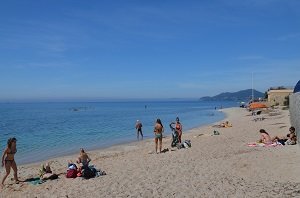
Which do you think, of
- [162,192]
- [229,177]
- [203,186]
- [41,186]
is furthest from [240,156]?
[41,186]

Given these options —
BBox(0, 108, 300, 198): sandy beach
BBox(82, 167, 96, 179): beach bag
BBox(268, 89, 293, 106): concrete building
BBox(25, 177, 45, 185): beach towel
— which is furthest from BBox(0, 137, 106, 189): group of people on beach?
BBox(268, 89, 293, 106): concrete building

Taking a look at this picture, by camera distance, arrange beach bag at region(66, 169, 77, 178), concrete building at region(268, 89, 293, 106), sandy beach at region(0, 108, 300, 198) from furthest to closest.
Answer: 1. concrete building at region(268, 89, 293, 106)
2. beach bag at region(66, 169, 77, 178)
3. sandy beach at region(0, 108, 300, 198)

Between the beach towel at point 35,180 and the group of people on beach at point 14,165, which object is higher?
the group of people on beach at point 14,165

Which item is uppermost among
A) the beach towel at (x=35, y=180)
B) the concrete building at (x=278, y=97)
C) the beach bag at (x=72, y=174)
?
the concrete building at (x=278, y=97)

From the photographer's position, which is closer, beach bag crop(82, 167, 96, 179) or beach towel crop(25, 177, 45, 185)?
beach towel crop(25, 177, 45, 185)

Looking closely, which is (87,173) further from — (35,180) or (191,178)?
(191,178)

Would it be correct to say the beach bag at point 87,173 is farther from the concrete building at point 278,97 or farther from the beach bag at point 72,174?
the concrete building at point 278,97

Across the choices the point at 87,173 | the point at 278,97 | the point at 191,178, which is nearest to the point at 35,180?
the point at 87,173

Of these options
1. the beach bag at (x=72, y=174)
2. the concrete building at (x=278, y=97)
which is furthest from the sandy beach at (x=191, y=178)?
the concrete building at (x=278, y=97)

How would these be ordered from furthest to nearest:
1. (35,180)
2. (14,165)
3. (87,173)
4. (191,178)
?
(35,180) → (87,173) → (14,165) → (191,178)

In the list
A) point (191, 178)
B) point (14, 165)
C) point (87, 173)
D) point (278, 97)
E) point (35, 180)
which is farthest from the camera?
point (278, 97)

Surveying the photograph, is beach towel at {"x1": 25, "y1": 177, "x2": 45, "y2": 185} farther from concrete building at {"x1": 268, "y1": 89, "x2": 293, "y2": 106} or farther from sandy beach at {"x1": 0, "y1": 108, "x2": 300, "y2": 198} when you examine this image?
concrete building at {"x1": 268, "y1": 89, "x2": 293, "y2": 106}

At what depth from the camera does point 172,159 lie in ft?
46.9

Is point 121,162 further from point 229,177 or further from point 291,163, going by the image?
point 291,163
